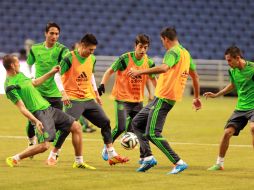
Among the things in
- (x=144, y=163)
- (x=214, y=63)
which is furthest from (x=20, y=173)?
(x=214, y=63)

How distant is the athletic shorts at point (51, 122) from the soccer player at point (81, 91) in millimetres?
379

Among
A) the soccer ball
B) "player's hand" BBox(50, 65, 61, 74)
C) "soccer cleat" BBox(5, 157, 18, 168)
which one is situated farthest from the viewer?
the soccer ball

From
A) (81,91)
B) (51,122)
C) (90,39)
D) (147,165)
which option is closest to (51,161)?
(51,122)

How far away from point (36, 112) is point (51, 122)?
0.28 meters

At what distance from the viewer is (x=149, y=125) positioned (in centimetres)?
1134

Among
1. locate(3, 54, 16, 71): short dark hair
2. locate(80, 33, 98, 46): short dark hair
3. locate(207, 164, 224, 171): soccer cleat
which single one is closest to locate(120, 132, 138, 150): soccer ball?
locate(207, 164, 224, 171): soccer cleat

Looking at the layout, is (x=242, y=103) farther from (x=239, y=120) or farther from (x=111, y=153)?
(x=111, y=153)

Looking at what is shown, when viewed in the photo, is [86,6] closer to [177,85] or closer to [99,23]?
[99,23]

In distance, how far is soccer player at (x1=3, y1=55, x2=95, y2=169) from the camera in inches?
448

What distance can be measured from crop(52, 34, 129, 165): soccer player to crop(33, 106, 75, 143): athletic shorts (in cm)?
38

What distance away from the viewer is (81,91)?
482 inches

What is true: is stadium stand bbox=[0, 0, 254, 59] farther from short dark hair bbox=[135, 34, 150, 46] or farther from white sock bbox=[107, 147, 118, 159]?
white sock bbox=[107, 147, 118, 159]

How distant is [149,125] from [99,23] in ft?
85.2

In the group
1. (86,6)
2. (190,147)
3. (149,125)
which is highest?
Answer: (86,6)
